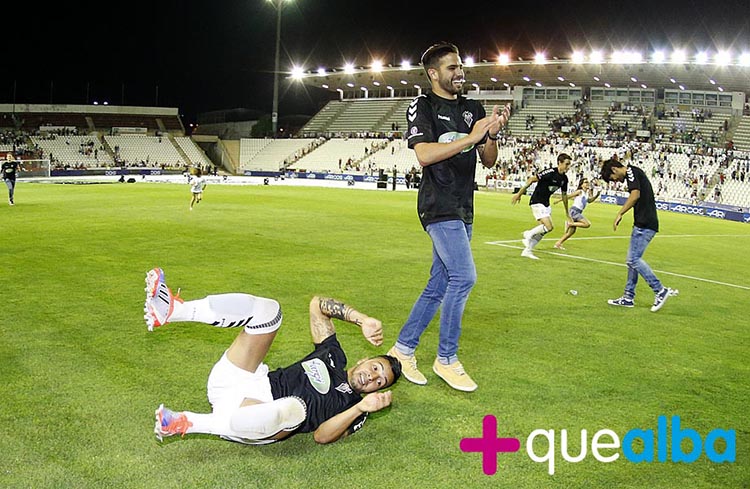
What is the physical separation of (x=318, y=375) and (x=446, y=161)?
6.93 ft

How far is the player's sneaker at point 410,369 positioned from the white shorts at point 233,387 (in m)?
1.74

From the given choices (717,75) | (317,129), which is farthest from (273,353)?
(317,129)

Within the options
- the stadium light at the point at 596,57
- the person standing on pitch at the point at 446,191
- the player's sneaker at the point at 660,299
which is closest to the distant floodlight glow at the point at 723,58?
the stadium light at the point at 596,57

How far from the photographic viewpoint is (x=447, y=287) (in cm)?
563

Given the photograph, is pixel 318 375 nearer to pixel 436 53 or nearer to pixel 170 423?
pixel 170 423

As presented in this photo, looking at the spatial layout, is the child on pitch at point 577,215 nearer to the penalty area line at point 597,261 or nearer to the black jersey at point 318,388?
the penalty area line at point 597,261

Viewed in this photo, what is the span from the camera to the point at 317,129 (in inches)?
3132

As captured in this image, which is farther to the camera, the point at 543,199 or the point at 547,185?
the point at 547,185

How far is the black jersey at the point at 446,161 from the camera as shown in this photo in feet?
17.4

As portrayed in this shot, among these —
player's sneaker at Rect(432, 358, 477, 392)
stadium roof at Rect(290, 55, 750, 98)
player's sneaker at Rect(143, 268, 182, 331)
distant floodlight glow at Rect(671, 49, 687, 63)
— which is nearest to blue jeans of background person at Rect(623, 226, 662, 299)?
player's sneaker at Rect(432, 358, 477, 392)

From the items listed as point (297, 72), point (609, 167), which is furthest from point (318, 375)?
point (297, 72)

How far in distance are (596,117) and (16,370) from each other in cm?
6120

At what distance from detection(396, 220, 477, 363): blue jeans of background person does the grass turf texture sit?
40cm

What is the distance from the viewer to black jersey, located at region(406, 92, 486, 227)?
5293 millimetres
